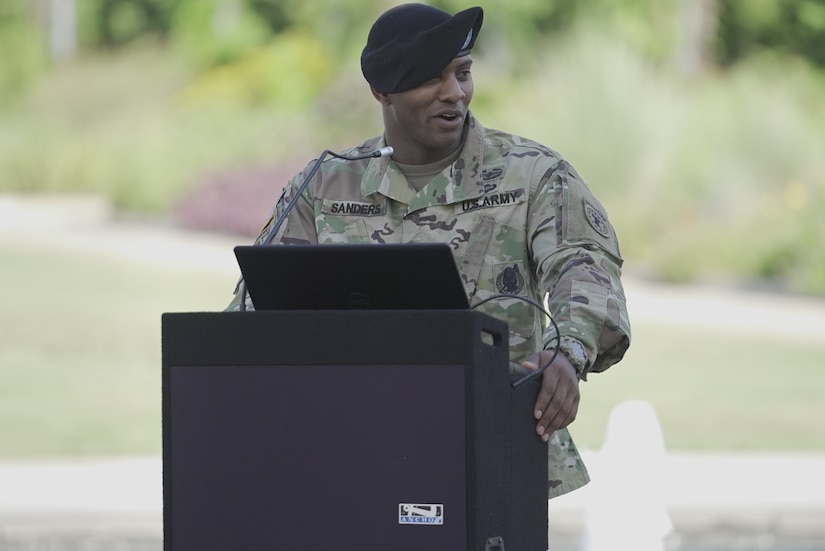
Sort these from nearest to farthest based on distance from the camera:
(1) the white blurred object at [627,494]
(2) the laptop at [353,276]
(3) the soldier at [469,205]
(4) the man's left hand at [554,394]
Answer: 1. (2) the laptop at [353,276]
2. (4) the man's left hand at [554,394]
3. (3) the soldier at [469,205]
4. (1) the white blurred object at [627,494]

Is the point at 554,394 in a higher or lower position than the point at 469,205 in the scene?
lower

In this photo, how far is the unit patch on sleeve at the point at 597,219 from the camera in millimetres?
3266

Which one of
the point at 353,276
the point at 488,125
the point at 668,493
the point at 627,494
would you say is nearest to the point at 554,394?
the point at 353,276

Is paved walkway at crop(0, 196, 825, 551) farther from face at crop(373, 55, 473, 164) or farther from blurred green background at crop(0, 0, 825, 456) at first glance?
face at crop(373, 55, 473, 164)

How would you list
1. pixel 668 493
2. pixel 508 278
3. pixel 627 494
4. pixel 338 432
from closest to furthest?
pixel 338 432, pixel 508 278, pixel 627 494, pixel 668 493

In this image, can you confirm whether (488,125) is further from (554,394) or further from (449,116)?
(554,394)

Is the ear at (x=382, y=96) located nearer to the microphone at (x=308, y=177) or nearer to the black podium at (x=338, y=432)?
the microphone at (x=308, y=177)

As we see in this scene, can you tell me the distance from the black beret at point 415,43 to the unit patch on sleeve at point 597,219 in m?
0.42

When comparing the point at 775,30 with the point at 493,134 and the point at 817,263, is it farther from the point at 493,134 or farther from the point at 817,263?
the point at 493,134

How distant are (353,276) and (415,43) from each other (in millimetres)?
680

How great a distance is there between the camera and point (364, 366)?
8.68 ft

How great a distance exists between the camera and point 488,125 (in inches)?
544

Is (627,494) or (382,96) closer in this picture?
(382,96)

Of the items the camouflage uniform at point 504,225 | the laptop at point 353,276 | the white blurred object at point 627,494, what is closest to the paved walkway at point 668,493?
the white blurred object at point 627,494
